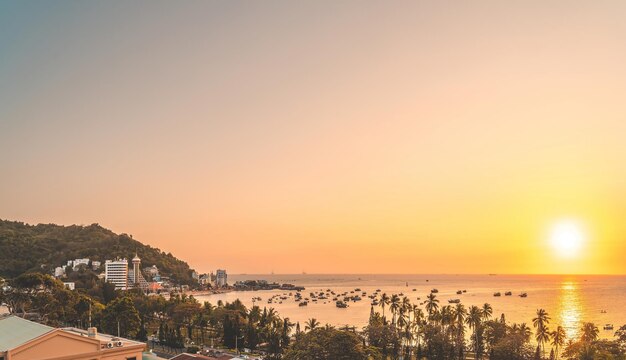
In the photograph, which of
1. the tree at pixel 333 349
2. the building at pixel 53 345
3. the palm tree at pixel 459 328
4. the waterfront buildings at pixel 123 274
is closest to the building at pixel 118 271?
the waterfront buildings at pixel 123 274

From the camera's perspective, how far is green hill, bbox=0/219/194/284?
405 feet

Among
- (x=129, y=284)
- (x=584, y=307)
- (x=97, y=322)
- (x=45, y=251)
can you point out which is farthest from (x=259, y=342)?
(x=129, y=284)

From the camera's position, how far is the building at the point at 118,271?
155m

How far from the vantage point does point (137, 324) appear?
5269 centimetres

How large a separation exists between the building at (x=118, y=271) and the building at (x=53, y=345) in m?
138

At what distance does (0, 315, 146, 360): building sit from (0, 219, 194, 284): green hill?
102m

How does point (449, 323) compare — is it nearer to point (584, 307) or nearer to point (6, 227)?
point (584, 307)

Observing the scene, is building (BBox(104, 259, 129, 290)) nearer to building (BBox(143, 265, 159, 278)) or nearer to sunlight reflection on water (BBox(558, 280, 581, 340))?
building (BBox(143, 265, 159, 278))

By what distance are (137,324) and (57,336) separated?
31.5 meters

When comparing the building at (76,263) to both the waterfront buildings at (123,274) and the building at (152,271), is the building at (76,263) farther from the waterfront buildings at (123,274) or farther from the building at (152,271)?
the building at (152,271)

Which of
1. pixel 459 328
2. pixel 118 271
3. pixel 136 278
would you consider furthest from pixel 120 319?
pixel 136 278

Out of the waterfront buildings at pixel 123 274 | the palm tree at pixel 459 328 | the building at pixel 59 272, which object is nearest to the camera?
the palm tree at pixel 459 328

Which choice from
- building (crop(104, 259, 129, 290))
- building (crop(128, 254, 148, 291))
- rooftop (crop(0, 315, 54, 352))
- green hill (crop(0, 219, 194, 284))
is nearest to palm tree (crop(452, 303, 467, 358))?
rooftop (crop(0, 315, 54, 352))

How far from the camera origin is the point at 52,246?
486 feet
